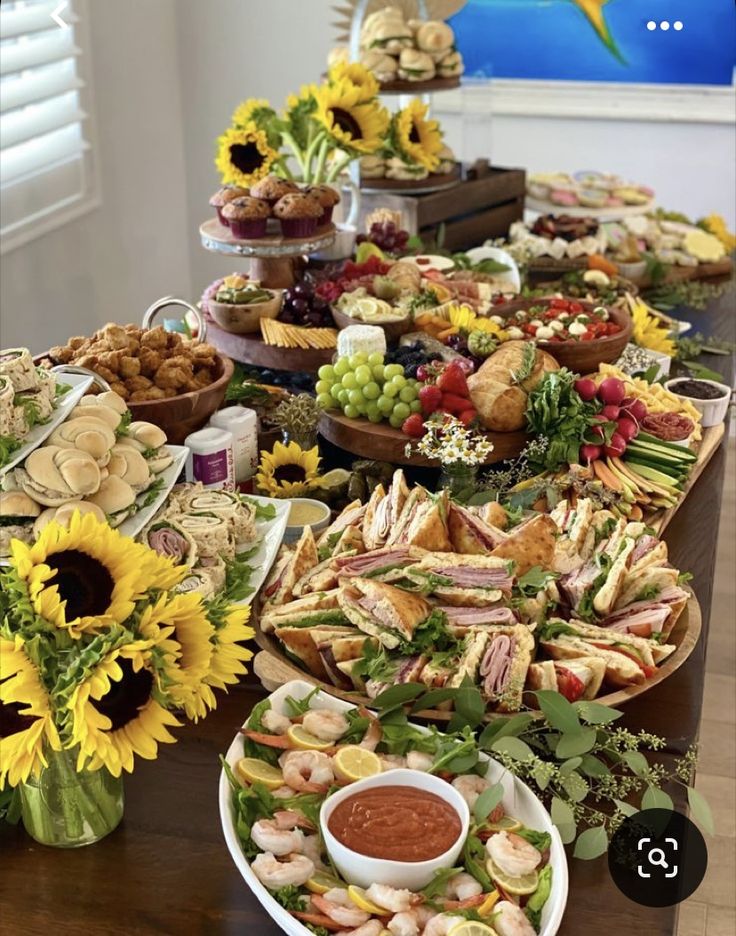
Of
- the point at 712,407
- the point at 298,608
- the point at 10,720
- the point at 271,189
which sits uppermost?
the point at 271,189

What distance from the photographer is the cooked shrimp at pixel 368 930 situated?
1022 mm

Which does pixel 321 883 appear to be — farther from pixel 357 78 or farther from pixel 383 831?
pixel 357 78

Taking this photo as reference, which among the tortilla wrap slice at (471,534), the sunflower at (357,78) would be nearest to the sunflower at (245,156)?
the sunflower at (357,78)

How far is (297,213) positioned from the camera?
2.45 metres

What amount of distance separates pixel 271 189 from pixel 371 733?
1.52m

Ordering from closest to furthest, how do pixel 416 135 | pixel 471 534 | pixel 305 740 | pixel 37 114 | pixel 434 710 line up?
pixel 305 740 < pixel 434 710 < pixel 471 534 < pixel 416 135 < pixel 37 114

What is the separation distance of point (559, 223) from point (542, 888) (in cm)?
274

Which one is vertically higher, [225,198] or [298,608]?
[225,198]

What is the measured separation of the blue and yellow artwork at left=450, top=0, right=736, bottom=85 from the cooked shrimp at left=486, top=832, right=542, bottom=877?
4.34 metres

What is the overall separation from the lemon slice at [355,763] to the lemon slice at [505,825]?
0.12m

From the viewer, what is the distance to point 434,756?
1229 mm

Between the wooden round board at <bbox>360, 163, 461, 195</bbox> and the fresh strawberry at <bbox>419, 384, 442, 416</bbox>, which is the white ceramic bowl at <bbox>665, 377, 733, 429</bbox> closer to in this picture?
the fresh strawberry at <bbox>419, 384, 442, 416</bbox>

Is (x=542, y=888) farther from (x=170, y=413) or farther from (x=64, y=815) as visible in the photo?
(x=170, y=413)

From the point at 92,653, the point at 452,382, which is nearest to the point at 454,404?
the point at 452,382
